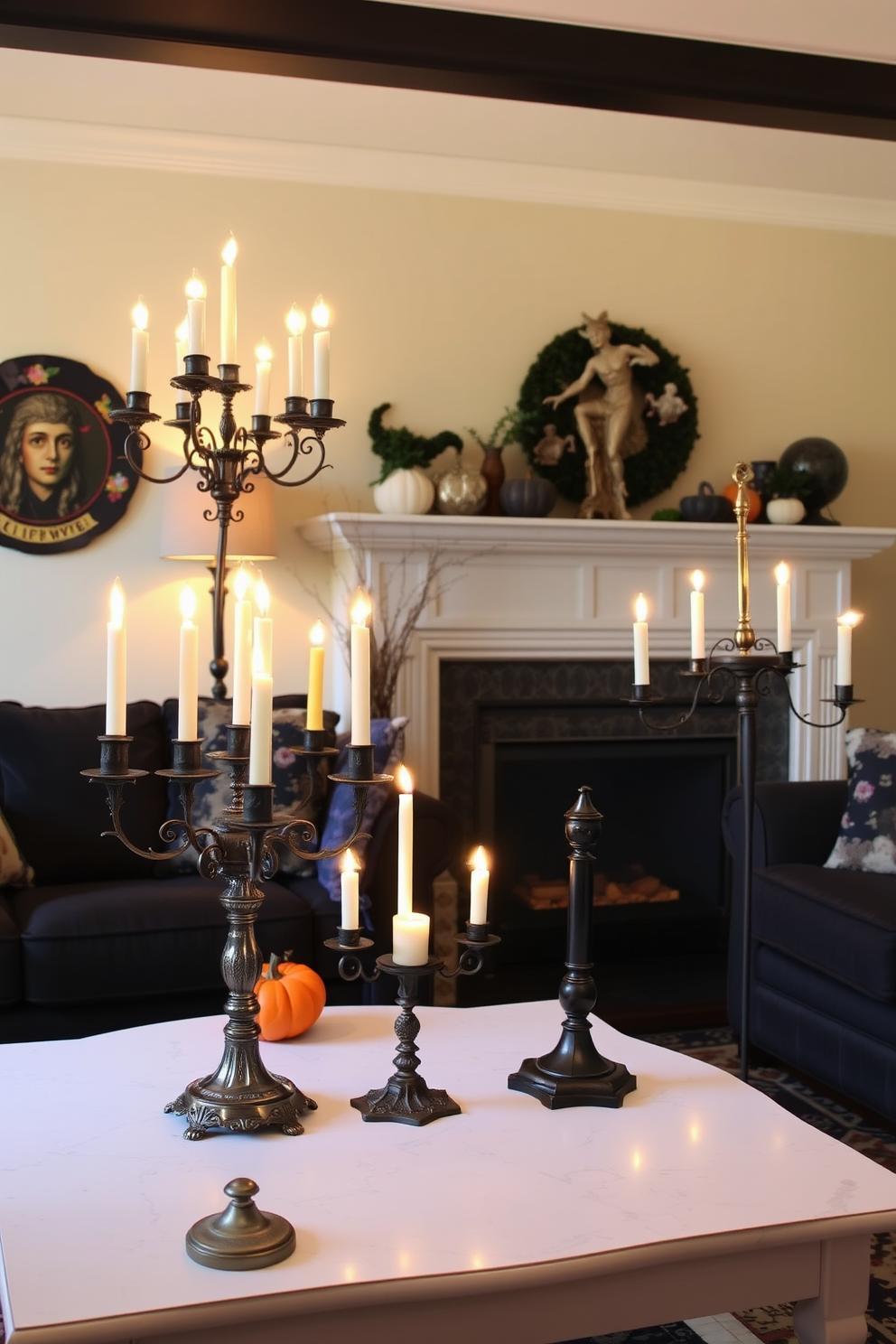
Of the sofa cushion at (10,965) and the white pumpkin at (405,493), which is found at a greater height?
the white pumpkin at (405,493)

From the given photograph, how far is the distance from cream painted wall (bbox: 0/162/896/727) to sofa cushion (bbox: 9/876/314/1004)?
111 cm

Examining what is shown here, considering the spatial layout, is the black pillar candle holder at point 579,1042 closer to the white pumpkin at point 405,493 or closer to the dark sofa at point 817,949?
the dark sofa at point 817,949

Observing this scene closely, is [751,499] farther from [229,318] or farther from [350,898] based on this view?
[350,898]

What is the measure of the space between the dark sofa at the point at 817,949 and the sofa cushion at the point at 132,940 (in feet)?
3.89

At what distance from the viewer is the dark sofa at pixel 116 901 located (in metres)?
2.94

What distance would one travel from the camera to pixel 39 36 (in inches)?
107

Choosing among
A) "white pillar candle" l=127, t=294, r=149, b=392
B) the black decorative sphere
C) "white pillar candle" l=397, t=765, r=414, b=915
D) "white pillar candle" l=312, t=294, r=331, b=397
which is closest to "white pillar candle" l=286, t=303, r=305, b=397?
"white pillar candle" l=312, t=294, r=331, b=397

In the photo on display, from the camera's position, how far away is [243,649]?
5.49 ft

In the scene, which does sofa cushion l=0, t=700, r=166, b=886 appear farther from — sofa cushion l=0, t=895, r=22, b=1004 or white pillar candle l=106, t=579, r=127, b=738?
white pillar candle l=106, t=579, r=127, b=738

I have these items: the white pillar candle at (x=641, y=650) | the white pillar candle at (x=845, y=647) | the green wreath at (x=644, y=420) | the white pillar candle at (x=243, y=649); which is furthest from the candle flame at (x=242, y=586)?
the green wreath at (x=644, y=420)

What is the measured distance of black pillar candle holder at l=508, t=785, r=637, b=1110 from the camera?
1.80 meters

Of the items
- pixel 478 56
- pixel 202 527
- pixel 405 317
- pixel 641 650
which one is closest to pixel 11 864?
pixel 202 527

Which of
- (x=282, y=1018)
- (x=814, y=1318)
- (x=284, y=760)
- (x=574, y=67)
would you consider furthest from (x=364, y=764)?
(x=574, y=67)

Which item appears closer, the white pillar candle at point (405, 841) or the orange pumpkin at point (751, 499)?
the white pillar candle at point (405, 841)
